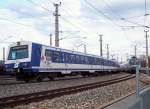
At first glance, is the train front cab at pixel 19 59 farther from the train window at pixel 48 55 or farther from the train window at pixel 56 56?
the train window at pixel 56 56

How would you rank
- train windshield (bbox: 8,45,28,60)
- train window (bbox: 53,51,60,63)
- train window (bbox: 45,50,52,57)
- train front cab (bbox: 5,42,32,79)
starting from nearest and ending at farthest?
train front cab (bbox: 5,42,32,79) < train windshield (bbox: 8,45,28,60) < train window (bbox: 45,50,52,57) < train window (bbox: 53,51,60,63)

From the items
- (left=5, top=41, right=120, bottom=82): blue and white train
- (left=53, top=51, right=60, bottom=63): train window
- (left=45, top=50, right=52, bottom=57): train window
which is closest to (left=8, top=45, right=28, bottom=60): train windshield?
(left=5, top=41, right=120, bottom=82): blue and white train

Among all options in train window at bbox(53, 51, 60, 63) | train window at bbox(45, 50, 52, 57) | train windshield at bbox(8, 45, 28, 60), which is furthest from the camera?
train window at bbox(53, 51, 60, 63)

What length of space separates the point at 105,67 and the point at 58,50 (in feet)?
73.4

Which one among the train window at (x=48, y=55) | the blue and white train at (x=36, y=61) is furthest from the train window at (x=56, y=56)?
the train window at (x=48, y=55)

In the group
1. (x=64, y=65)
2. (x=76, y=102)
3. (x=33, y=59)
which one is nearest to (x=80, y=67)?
(x=64, y=65)

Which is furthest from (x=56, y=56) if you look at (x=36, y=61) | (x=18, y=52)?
(x=18, y=52)

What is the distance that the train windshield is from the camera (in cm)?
2917

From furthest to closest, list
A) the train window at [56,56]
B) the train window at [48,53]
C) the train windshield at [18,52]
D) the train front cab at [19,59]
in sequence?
the train window at [56,56]
the train window at [48,53]
the train windshield at [18,52]
the train front cab at [19,59]

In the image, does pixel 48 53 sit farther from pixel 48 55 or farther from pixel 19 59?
pixel 19 59

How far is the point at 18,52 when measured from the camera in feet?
97.4

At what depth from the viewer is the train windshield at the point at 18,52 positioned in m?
29.2

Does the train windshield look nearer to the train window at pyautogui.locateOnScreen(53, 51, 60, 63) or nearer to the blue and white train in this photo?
the blue and white train

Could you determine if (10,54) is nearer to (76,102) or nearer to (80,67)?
(80,67)
